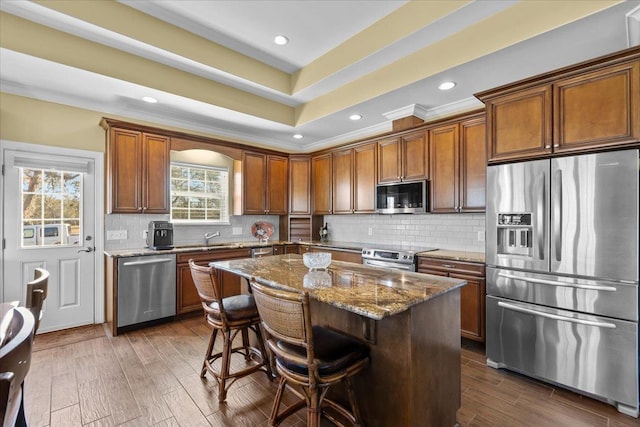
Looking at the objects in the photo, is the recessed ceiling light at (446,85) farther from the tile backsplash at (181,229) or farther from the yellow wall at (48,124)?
the yellow wall at (48,124)

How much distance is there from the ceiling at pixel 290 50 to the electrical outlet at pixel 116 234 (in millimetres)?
1546

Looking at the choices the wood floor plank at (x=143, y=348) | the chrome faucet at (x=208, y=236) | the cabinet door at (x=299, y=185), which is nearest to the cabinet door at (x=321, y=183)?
the cabinet door at (x=299, y=185)

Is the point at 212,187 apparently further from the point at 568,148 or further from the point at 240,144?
the point at 568,148

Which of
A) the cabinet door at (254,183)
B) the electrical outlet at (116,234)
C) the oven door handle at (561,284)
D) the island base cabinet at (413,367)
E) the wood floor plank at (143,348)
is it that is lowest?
the wood floor plank at (143,348)

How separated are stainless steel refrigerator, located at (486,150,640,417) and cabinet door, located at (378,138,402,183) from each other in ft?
5.09

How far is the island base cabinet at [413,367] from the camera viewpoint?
1.57m

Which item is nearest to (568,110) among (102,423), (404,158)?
(404,158)

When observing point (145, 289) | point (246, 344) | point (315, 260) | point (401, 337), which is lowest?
point (246, 344)

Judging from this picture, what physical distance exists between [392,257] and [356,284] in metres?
2.00

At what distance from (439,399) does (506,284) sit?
1374 millimetres

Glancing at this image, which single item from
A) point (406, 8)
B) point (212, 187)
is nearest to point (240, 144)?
point (212, 187)

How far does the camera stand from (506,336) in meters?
2.62

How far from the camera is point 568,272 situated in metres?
2.31

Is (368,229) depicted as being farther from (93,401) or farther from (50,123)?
(50,123)
